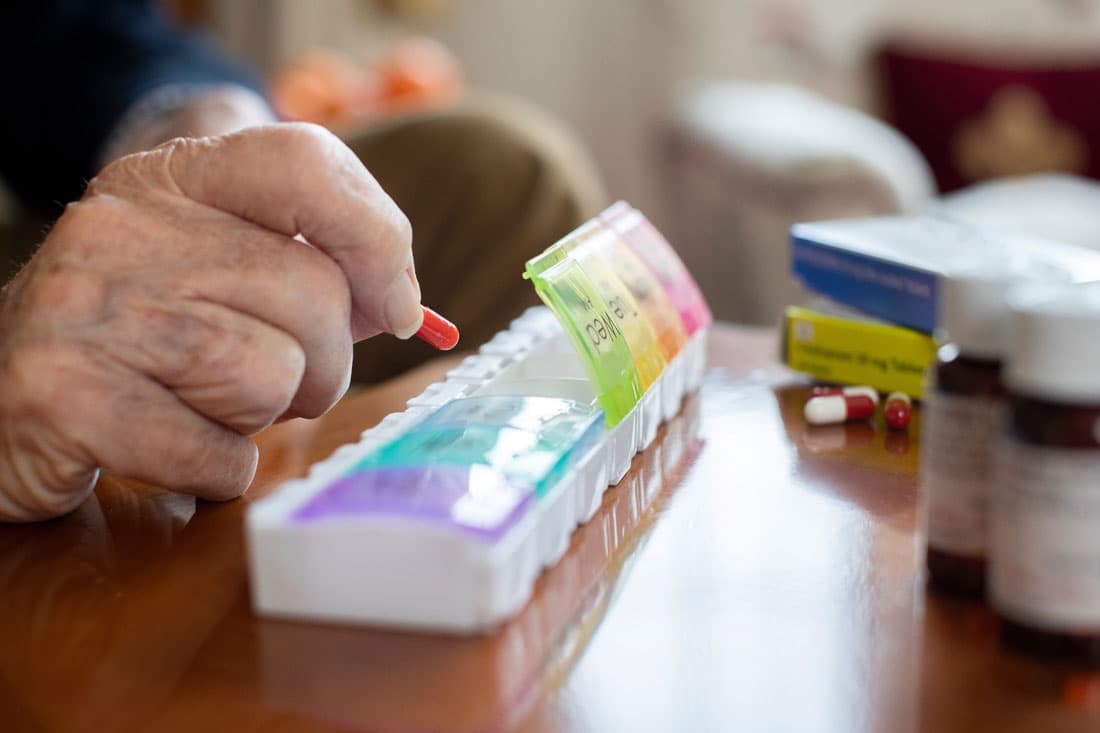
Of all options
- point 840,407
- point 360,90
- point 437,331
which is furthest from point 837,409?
point 360,90

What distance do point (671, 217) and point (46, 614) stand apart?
230cm

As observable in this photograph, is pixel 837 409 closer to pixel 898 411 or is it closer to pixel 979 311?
pixel 898 411

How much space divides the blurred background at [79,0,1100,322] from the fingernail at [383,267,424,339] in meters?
1.35

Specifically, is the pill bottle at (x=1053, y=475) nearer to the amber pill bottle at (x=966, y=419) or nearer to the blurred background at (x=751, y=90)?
the amber pill bottle at (x=966, y=419)

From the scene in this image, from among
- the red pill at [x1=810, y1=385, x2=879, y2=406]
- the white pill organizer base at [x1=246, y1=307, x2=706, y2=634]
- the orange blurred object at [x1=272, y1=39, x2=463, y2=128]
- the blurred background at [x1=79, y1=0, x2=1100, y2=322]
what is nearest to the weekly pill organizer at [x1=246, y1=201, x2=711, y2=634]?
the white pill organizer base at [x1=246, y1=307, x2=706, y2=634]

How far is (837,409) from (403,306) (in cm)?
32

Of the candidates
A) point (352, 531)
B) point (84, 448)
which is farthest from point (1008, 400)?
point (84, 448)

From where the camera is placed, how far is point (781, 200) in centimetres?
197

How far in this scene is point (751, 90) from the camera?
8.54ft

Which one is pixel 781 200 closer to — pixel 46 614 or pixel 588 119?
pixel 588 119

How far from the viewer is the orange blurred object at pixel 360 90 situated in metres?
2.19

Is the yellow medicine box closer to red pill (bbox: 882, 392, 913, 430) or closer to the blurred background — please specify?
red pill (bbox: 882, 392, 913, 430)

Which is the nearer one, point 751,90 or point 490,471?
point 490,471

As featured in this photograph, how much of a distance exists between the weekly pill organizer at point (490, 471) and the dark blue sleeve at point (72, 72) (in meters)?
1.09
